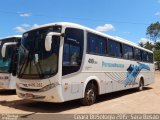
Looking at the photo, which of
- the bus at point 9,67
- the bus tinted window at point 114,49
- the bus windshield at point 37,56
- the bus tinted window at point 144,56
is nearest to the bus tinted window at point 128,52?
the bus tinted window at point 114,49

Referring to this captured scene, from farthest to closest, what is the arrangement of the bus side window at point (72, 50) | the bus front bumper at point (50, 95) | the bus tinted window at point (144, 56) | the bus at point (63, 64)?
1. the bus tinted window at point (144, 56)
2. the bus side window at point (72, 50)
3. the bus at point (63, 64)
4. the bus front bumper at point (50, 95)

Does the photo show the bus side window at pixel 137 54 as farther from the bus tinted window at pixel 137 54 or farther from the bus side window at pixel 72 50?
the bus side window at pixel 72 50

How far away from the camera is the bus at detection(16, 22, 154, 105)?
10.1m

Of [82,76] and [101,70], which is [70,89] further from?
[101,70]

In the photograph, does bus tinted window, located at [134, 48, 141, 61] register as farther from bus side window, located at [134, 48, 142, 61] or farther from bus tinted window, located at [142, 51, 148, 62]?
bus tinted window, located at [142, 51, 148, 62]

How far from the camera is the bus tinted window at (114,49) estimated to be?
46.9ft

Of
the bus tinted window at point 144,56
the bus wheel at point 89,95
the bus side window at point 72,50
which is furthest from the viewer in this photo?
the bus tinted window at point 144,56

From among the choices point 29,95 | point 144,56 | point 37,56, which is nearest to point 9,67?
point 29,95

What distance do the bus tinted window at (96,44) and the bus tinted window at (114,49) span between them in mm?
660

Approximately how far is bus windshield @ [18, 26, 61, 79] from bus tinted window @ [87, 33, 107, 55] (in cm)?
208

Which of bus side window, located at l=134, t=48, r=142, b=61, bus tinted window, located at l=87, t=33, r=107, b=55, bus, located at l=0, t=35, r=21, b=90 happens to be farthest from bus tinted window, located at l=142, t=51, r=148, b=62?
bus, located at l=0, t=35, r=21, b=90

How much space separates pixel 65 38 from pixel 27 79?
208 cm

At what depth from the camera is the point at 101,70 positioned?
13.2 m

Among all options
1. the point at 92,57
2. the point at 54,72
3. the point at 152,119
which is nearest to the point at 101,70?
the point at 92,57
